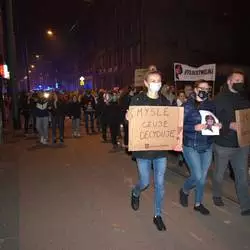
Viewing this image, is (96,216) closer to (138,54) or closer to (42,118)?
(42,118)

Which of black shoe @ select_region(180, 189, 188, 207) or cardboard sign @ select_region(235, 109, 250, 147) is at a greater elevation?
cardboard sign @ select_region(235, 109, 250, 147)

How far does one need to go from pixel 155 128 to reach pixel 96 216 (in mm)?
1624

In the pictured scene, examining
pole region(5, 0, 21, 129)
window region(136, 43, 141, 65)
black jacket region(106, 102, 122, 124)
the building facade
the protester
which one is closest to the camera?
black jacket region(106, 102, 122, 124)

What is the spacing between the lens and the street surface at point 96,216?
492cm

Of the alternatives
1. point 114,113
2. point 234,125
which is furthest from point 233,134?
point 114,113

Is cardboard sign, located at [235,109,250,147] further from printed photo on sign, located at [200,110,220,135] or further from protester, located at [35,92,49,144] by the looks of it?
protester, located at [35,92,49,144]

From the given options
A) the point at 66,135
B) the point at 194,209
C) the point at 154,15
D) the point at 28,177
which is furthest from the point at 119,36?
the point at 194,209

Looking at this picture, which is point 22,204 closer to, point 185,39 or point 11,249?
point 11,249

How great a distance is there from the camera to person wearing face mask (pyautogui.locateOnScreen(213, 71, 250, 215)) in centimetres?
575

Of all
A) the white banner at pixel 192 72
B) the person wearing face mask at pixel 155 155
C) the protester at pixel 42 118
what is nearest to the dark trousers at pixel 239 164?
the person wearing face mask at pixel 155 155

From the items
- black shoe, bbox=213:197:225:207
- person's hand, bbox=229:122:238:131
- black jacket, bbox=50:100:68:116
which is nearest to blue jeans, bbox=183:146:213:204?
person's hand, bbox=229:122:238:131

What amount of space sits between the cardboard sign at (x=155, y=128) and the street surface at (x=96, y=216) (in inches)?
44.0

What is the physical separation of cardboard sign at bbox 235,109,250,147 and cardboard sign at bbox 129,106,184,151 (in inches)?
33.8

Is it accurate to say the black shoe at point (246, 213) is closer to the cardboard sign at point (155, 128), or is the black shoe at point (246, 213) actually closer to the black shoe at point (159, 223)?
the black shoe at point (159, 223)
